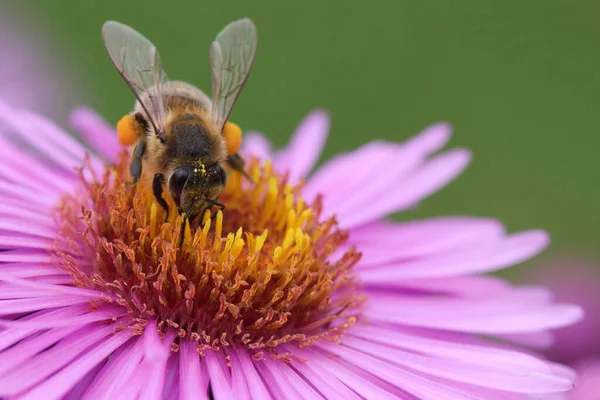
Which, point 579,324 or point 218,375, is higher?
point 579,324

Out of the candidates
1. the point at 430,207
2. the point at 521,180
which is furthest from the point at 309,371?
the point at 521,180

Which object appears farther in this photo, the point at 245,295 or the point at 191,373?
the point at 245,295

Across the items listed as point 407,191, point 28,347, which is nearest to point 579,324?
point 407,191

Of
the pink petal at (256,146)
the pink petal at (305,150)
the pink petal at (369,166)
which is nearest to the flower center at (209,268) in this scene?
the pink petal at (369,166)

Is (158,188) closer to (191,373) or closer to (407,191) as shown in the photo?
(191,373)

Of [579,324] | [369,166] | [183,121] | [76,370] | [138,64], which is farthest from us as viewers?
[579,324]

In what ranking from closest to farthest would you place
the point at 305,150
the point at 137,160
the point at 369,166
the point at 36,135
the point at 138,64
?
the point at 137,160
the point at 138,64
the point at 36,135
the point at 369,166
the point at 305,150
